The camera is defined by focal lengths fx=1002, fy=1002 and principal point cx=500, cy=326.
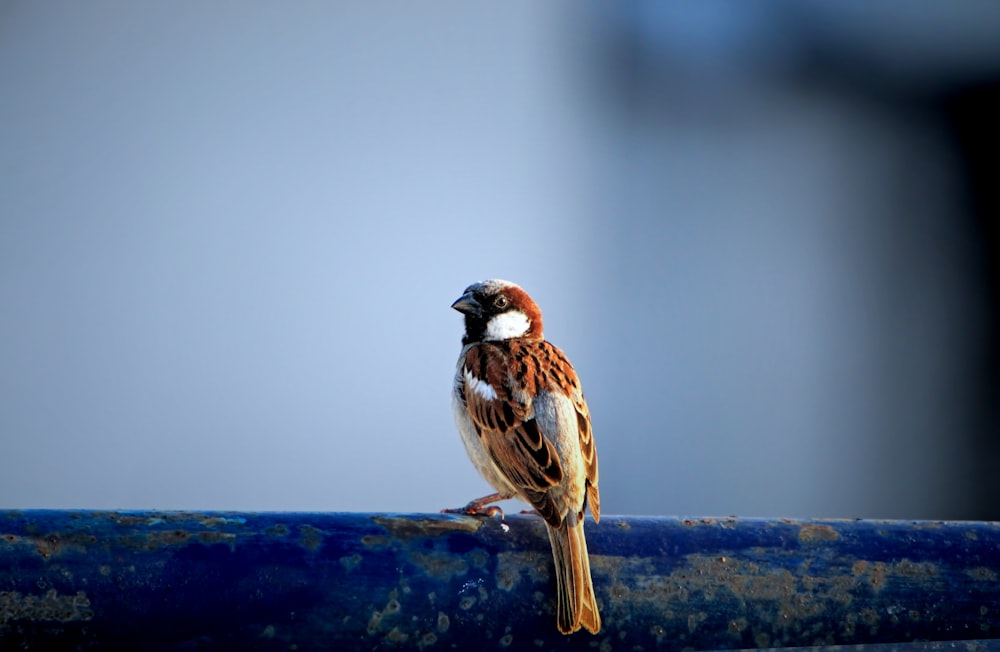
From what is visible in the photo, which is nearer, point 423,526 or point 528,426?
point 423,526

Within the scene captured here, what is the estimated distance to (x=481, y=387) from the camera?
2.18 m

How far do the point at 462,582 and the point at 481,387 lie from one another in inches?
37.3

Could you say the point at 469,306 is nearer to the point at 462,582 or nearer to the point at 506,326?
the point at 506,326

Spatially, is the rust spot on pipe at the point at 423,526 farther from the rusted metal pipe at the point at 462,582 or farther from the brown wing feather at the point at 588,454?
the brown wing feather at the point at 588,454

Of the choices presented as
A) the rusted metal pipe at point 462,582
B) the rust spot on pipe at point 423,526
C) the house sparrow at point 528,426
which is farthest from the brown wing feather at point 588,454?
the rust spot on pipe at point 423,526

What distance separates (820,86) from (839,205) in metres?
0.59

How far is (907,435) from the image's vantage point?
4.38 m

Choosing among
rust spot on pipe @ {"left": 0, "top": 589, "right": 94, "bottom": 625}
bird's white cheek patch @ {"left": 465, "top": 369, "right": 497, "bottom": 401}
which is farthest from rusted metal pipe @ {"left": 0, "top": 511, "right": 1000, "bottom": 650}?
bird's white cheek patch @ {"left": 465, "top": 369, "right": 497, "bottom": 401}

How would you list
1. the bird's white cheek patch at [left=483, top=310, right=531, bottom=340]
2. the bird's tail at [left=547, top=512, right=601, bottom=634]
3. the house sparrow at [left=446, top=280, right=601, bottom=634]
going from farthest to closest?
the bird's white cheek patch at [left=483, top=310, right=531, bottom=340] < the house sparrow at [left=446, top=280, right=601, bottom=634] < the bird's tail at [left=547, top=512, right=601, bottom=634]

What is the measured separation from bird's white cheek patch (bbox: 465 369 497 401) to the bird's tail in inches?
29.5

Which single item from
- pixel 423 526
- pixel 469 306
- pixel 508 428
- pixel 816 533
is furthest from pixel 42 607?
pixel 469 306

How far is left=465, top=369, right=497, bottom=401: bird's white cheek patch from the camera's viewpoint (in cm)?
213

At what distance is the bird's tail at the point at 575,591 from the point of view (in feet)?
4.06

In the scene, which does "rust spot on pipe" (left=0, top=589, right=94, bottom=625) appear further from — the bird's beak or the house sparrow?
the bird's beak
